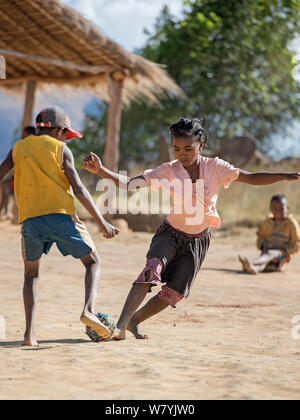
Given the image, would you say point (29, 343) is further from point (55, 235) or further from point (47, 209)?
point (47, 209)

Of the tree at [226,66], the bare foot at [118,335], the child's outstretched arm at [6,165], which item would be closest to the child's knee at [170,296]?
the bare foot at [118,335]

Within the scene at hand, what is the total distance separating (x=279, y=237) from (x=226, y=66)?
1490cm

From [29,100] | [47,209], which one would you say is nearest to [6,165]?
[47,209]

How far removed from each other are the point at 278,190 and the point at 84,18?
7647 mm

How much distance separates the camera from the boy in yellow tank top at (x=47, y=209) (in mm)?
3654

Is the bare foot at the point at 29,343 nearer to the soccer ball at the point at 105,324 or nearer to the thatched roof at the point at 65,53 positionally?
the soccer ball at the point at 105,324

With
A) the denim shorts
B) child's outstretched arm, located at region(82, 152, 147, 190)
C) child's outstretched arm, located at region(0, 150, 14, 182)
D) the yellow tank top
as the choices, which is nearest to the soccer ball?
the denim shorts

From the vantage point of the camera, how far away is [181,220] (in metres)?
3.98

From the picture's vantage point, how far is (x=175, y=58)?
22.7 meters

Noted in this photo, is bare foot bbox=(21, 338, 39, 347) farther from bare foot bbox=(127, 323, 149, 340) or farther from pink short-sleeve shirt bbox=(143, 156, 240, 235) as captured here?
pink short-sleeve shirt bbox=(143, 156, 240, 235)

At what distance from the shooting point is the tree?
2055cm

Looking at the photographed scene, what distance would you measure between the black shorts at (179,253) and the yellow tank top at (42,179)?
0.60 m
